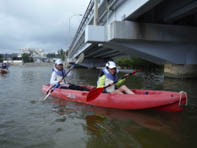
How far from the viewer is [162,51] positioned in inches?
488

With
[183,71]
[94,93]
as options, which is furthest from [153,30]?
[94,93]

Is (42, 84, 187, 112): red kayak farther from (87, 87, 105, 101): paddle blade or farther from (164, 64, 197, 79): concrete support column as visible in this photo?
(164, 64, 197, 79): concrete support column

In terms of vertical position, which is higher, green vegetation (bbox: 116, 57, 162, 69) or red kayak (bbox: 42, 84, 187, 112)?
green vegetation (bbox: 116, 57, 162, 69)

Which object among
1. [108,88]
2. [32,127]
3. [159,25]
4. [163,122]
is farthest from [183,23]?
[32,127]

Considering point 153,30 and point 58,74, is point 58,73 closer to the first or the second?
point 58,74

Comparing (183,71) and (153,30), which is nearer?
(153,30)

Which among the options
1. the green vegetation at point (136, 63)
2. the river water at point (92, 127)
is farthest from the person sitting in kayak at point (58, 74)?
the green vegetation at point (136, 63)

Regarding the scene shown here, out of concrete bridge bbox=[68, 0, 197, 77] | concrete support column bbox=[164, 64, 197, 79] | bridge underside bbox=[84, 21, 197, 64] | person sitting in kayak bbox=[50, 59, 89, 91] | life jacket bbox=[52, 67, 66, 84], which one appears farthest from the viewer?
concrete support column bbox=[164, 64, 197, 79]

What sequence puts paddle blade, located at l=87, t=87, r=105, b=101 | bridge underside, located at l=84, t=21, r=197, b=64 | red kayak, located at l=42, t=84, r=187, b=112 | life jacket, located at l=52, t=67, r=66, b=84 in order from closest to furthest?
red kayak, located at l=42, t=84, r=187, b=112 → paddle blade, located at l=87, t=87, r=105, b=101 → life jacket, located at l=52, t=67, r=66, b=84 → bridge underside, located at l=84, t=21, r=197, b=64

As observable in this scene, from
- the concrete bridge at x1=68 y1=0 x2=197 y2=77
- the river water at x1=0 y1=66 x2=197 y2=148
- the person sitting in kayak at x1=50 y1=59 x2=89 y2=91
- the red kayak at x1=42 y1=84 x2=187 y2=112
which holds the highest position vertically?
the concrete bridge at x1=68 y1=0 x2=197 y2=77

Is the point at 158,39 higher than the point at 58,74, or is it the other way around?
the point at 158,39

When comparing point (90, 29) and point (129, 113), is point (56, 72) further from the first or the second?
point (90, 29)

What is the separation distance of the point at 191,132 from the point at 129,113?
1827 millimetres

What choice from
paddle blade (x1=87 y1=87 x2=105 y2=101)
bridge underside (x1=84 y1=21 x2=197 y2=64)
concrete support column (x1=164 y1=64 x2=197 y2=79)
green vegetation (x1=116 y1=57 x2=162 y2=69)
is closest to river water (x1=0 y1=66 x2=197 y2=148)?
paddle blade (x1=87 y1=87 x2=105 y2=101)
